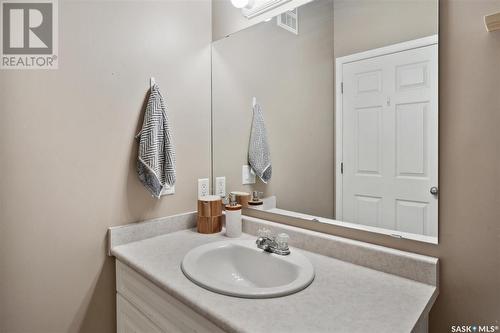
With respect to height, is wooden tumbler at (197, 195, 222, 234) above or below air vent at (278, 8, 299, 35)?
below

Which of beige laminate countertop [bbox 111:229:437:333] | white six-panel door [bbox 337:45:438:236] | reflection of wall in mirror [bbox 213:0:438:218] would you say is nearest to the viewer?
beige laminate countertop [bbox 111:229:437:333]

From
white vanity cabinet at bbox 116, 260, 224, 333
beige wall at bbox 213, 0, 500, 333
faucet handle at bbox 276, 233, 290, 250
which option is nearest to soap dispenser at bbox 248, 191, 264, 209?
faucet handle at bbox 276, 233, 290, 250

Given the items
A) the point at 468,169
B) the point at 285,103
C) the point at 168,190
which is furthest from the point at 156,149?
the point at 468,169

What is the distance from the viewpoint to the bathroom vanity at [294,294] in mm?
713

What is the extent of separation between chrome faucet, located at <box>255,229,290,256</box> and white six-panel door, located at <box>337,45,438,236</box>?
251 millimetres

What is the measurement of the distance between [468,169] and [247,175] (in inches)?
37.3

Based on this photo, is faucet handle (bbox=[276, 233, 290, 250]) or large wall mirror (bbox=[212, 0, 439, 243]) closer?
large wall mirror (bbox=[212, 0, 439, 243])

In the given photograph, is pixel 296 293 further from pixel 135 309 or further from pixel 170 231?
pixel 170 231

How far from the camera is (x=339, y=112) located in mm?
1111

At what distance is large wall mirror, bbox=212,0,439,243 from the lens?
3.04 ft

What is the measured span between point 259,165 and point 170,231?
21.8 inches

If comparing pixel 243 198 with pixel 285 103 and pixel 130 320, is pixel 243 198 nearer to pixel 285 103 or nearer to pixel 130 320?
pixel 285 103

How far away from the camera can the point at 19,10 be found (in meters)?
1.06

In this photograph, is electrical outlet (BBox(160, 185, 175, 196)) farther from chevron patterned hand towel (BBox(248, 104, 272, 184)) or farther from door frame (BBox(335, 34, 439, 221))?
door frame (BBox(335, 34, 439, 221))
